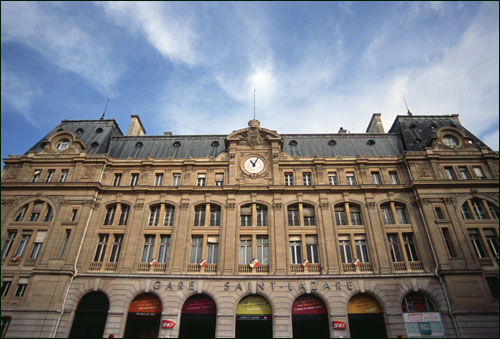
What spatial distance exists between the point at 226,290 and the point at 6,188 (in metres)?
25.0

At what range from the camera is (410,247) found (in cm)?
2728

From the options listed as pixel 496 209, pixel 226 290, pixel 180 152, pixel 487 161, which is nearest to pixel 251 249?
pixel 226 290

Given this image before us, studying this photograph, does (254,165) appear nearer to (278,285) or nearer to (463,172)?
(278,285)

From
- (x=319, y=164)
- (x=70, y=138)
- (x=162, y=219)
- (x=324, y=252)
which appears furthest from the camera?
(x=70, y=138)

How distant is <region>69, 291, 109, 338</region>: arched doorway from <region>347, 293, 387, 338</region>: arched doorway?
20.6m

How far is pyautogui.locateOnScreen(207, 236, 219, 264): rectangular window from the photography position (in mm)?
27266

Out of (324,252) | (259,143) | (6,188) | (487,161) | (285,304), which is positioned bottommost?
(285,304)

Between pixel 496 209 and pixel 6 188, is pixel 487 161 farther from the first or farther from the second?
pixel 6 188

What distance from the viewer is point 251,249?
27.6 meters

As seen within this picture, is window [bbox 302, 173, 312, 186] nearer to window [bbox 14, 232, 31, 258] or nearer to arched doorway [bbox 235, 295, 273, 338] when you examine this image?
arched doorway [bbox 235, 295, 273, 338]

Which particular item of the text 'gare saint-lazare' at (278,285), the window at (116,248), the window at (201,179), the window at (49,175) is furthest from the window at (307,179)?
the window at (49,175)

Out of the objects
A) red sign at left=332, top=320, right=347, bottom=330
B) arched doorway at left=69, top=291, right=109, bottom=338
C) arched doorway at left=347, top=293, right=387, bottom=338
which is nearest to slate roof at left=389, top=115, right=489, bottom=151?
arched doorway at left=347, top=293, right=387, bottom=338

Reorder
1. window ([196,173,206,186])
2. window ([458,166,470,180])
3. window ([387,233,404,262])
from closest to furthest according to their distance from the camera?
window ([387,233,404,262])
window ([458,166,470,180])
window ([196,173,206,186])

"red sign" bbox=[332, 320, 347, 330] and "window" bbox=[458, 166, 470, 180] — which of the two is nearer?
"red sign" bbox=[332, 320, 347, 330]
